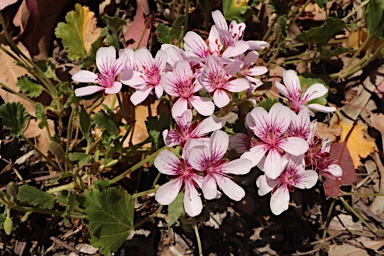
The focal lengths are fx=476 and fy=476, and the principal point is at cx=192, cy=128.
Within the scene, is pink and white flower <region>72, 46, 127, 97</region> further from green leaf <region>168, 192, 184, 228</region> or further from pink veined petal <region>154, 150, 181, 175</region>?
green leaf <region>168, 192, 184, 228</region>

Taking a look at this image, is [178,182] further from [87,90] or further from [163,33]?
[163,33]

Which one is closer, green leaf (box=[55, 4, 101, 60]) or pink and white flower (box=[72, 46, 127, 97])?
pink and white flower (box=[72, 46, 127, 97])

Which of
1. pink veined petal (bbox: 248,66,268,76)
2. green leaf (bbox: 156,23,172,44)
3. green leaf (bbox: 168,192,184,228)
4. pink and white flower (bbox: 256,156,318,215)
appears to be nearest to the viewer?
pink and white flower (bbox: 256,156,318,215)

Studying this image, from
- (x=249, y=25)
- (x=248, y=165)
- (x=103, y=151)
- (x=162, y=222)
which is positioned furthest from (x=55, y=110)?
(x=249, y=25)

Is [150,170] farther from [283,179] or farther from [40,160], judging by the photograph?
[283,179]

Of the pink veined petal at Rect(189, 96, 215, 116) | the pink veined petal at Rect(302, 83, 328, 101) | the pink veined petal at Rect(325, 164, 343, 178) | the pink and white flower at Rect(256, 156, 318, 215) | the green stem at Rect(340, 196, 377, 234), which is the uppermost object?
the pink veined petal at Rect(189, 96, 215, 116)

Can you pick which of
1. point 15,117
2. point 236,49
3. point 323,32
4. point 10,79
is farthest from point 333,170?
point 10,79

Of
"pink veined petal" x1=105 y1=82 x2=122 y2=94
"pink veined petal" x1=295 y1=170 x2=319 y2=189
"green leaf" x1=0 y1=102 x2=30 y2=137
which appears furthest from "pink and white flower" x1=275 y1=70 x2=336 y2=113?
"green leaf" x1=0 y1=102 x2=30 y2=137

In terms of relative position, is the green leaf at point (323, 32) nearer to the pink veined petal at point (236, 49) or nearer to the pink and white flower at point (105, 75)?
the pink veined petal at point (236, 49)
